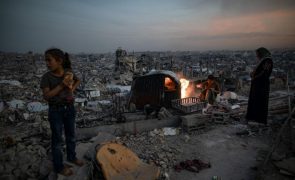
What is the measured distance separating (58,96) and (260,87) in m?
6.08

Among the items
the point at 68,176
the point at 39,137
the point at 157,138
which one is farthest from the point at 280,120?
the point at 39,137

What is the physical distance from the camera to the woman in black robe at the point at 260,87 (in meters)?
6.41

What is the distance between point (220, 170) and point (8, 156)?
14.0ft

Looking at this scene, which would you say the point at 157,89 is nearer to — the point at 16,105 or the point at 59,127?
the point at 59,127

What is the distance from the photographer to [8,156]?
3963mm

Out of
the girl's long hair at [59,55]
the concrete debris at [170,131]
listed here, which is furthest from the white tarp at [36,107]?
the girl's long hair at [59,55]

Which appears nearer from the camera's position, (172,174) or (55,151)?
(55,151)

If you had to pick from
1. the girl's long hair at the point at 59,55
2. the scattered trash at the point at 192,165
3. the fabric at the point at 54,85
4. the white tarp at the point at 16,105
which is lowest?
the scattered trash at the point at 192,165

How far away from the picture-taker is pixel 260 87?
6664 millimetres

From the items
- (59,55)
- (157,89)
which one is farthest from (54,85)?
(157,89)

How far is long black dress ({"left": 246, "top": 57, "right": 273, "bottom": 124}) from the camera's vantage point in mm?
6419

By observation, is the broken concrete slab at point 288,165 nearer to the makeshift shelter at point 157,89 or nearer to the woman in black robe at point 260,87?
the woman in black robe at point 260,87

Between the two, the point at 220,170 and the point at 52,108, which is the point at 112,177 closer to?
the point at 52,108

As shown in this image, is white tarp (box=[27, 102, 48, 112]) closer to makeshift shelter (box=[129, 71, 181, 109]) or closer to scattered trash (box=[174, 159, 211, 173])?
A: makeshift shelter (box=[129, 71, 181, 109])
